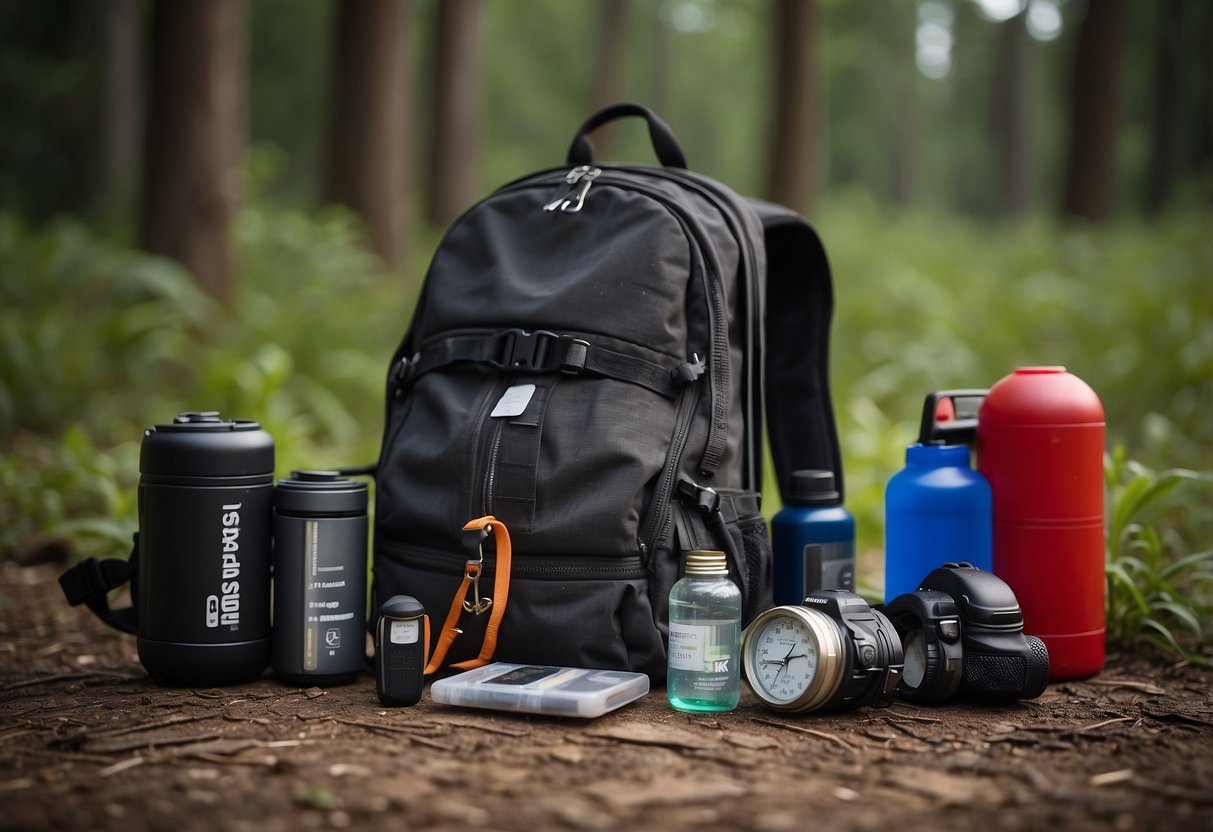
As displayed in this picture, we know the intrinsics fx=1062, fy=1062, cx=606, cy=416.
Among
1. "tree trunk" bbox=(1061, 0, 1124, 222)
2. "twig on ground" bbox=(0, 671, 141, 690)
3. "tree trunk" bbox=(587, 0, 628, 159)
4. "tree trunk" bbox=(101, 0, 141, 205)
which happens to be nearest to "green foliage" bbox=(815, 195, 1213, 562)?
"tree trunk" bbox=(1061, 0, 1124, 222)

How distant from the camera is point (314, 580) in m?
2.62

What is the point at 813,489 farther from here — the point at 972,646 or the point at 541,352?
the point at 541,352

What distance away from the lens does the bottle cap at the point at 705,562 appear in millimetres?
2428

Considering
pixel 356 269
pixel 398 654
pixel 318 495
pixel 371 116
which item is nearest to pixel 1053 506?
pixel 398 654

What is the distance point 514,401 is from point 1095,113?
1026 centimetres

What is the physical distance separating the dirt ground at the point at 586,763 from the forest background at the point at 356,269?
1002 millimetres

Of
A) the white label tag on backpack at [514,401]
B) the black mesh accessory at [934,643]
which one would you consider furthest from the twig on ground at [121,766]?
the black mesh accessory at [934,643]

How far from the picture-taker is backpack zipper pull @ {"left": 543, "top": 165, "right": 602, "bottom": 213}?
2922 mm

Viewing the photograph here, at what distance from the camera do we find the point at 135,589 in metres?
2.81

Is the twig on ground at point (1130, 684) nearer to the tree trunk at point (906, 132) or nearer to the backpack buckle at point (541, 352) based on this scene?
the backpack buckle at point (541, 352)

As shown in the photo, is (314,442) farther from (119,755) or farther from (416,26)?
(416,26)

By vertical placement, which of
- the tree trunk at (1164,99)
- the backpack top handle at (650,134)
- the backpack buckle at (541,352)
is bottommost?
the backpack buckle at (541,352)

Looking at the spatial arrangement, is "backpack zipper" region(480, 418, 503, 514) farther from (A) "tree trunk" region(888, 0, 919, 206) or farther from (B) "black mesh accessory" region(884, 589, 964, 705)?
(A) "tree trunk" region(888, 0, 919, 206)

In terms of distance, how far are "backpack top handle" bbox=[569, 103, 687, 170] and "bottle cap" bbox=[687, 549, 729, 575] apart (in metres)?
1.25
